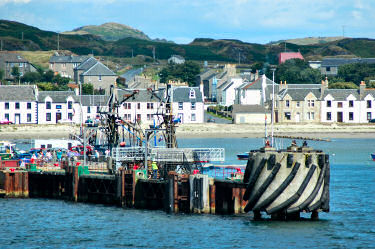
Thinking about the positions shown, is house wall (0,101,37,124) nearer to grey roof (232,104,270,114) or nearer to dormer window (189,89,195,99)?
dormer window (189,89,195,99)

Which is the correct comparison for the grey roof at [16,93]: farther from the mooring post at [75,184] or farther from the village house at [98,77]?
the mooring post at [75,184]

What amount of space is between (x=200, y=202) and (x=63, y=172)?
49.5 ft

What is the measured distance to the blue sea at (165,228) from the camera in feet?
156

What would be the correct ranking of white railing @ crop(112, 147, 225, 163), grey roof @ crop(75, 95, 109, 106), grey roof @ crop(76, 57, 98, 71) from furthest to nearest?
grey roof @ crop(76, 57, 98, 71), grey roof @ crop(75, 95, 109, 106), white railing @ crop(112, 147, 225, 163)

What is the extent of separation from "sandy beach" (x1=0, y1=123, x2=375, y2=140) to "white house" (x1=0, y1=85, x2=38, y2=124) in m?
6.57

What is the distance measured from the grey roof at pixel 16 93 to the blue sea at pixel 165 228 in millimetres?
76863

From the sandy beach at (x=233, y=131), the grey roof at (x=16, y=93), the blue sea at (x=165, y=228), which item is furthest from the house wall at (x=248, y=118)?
the blue sea at (x=165, y=228)

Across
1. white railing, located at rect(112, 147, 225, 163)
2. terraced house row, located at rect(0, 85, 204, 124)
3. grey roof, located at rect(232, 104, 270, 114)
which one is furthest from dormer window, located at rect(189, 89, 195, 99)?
white railing, located at rect(112, 147, 225, 163)

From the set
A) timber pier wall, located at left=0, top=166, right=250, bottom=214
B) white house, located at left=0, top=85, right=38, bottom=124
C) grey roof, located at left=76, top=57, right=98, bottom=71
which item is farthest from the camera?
grey roof, located at left=76, top=57, right=98, bottom=71

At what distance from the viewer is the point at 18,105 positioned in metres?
140

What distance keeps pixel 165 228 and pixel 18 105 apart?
92774 mm

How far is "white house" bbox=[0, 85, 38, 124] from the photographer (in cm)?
13925

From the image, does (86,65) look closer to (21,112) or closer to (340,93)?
(21,112)

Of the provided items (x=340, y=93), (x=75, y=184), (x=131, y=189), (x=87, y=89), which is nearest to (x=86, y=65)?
(x=87, y=89)
